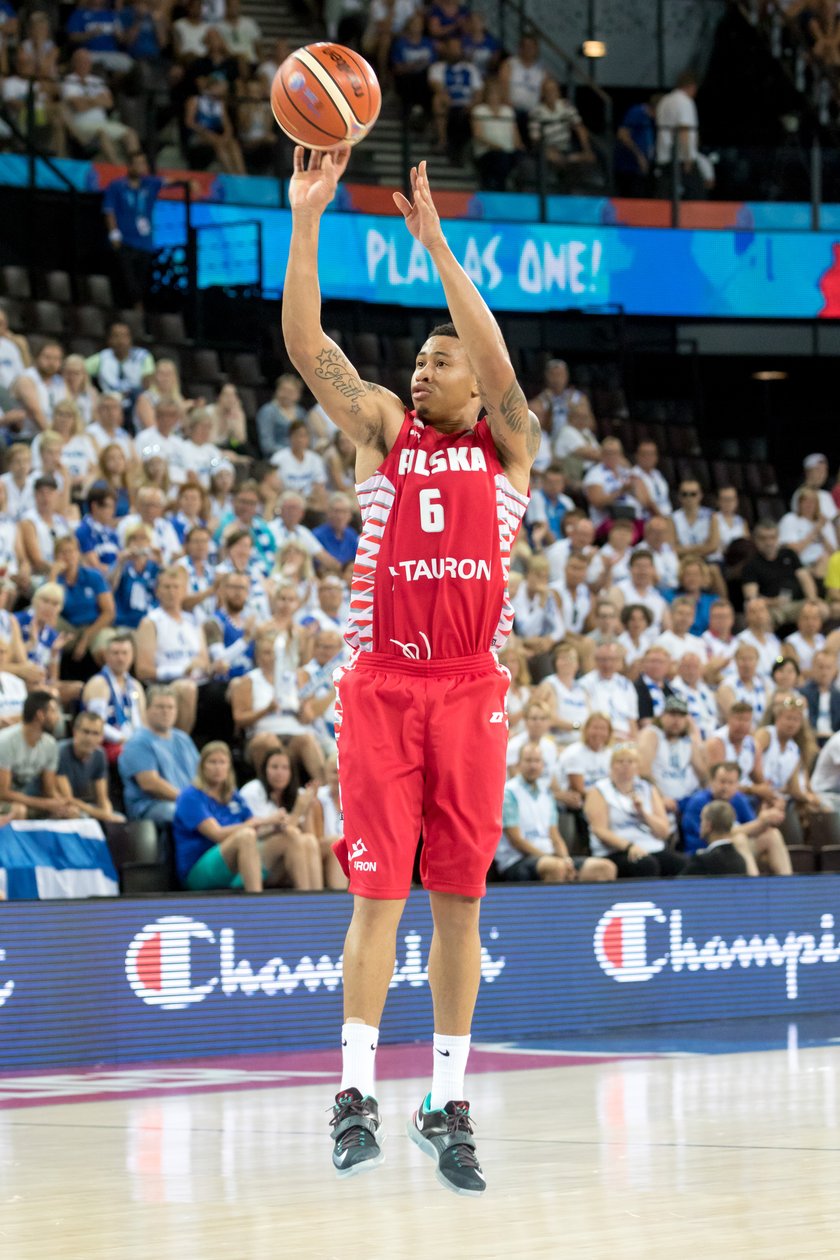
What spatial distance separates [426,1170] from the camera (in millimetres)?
6855

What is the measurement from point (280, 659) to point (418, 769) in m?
7.40

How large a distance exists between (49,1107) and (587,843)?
557cm

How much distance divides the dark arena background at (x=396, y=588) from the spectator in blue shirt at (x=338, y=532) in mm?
35

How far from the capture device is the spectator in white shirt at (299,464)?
16.7m

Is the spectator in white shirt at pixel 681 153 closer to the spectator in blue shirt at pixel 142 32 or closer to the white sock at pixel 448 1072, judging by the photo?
the spectator in blue shirt at pixel 142 32

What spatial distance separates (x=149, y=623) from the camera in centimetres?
1325

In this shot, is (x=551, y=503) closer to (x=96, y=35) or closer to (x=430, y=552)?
(x=96, y=35)

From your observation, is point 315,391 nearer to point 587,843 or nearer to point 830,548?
point 587,843

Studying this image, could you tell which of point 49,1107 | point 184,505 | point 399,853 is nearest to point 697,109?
point 184,505

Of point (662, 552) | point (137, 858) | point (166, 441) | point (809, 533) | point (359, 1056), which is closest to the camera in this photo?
point (359, 1056)

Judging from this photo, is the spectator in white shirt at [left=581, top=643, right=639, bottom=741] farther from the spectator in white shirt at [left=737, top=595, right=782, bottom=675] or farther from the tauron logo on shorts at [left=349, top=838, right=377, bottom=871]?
the tauron logo on shorts at [left=349, top=838, right=377, bottom=871]

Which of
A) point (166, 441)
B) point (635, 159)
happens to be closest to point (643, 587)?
point (166, 441)

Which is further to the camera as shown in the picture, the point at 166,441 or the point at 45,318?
the point at 45,318

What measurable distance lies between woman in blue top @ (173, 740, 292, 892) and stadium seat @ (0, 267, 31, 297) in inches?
294
